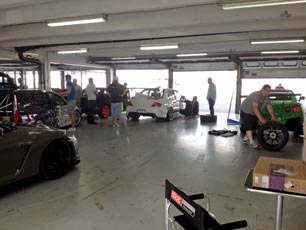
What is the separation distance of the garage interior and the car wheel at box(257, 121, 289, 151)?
0.21 m

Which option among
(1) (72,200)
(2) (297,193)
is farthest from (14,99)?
(2) (297,193)

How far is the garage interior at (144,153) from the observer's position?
300cm

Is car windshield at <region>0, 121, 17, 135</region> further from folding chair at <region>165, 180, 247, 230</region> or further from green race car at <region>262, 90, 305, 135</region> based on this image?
green race car at <region>262, 90, 305, 135</region>

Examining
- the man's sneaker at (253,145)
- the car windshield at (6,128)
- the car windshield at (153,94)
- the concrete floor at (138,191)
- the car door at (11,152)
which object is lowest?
the concrete floor at (138,191)

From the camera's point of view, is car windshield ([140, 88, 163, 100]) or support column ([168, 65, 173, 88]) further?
support column ([168, 65, 173, 88])

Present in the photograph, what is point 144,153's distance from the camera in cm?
562

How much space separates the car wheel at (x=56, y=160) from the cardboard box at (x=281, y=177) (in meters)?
2.88

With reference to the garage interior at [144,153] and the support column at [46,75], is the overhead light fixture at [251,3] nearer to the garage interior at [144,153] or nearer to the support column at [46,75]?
the garage interior at [144,153]

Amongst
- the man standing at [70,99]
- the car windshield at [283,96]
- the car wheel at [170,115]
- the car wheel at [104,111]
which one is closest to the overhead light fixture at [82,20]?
the man standing at [70,99]

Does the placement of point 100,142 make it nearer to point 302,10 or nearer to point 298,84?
point 302,10

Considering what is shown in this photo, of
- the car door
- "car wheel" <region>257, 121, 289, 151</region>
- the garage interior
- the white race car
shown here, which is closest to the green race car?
the garage interior

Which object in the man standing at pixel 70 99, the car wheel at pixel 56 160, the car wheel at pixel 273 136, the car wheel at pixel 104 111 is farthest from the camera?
the car wheel at pixel 104 111

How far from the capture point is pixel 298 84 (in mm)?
14086

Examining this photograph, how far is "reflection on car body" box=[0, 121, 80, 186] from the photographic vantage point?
3287 millimetres
